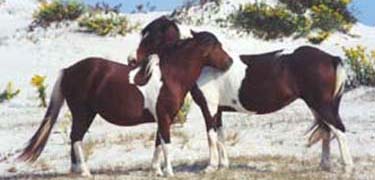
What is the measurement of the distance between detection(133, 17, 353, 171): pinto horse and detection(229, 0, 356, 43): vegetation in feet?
48.3

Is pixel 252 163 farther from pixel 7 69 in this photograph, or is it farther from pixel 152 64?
pixel 7 69

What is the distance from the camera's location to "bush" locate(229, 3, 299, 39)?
2741 centimetres

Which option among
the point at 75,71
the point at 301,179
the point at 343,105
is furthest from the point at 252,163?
the point at 343,105

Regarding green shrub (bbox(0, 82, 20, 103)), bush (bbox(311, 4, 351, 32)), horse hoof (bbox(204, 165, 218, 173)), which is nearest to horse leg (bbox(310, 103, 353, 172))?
horse hoof (bbox(204, 165, 218, 173))

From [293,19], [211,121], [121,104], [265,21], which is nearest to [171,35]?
[121,104]

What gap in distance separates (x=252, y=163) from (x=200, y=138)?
2393mm

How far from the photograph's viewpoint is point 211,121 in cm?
1201

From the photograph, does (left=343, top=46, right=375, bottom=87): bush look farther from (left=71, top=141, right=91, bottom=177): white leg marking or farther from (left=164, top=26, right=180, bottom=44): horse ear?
(left=71, top=141, right=91, bottom=177): white leg marking

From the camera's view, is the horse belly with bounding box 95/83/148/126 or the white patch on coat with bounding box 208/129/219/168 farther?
the white patch on coat with bounding box 208/129/219/168

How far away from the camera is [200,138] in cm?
1516

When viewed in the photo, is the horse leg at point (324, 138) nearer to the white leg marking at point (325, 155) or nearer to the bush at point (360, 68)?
the white leg marking at point (325, 155)

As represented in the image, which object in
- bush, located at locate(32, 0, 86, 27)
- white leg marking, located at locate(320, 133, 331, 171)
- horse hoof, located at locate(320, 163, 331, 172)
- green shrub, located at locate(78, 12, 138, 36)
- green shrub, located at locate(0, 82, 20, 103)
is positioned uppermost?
bush, located at locate(32, 0, 86, 27)

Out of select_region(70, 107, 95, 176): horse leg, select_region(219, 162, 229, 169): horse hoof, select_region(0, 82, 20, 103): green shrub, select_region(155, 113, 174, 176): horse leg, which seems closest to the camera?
select_region(155, 113, 174, 176): horse leg

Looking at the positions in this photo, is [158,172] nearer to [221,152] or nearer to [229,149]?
[221,152]
